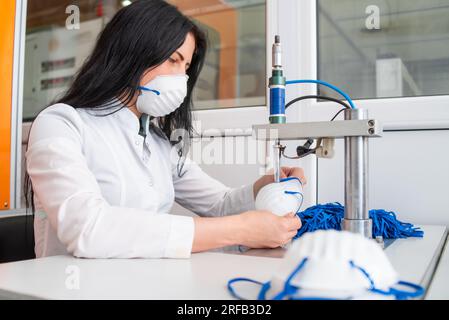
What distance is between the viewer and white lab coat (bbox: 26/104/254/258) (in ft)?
2.49

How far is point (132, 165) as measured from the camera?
1083mm

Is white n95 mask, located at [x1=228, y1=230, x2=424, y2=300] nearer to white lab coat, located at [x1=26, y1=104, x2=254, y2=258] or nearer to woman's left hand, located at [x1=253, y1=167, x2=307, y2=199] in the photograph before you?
white lab coat, located at [x1=26, y1=104, x2=254, y2=258]

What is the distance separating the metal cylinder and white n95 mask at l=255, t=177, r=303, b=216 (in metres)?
0.12

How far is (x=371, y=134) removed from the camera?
0.76 metres

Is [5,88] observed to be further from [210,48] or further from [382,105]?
[382,105]

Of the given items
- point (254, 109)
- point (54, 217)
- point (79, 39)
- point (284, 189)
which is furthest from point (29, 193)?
point (79, 39)

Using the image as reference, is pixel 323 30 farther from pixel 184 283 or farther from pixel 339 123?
pixel 184 283

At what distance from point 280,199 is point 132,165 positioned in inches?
16.0

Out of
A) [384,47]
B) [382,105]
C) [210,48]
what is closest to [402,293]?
[382,105]

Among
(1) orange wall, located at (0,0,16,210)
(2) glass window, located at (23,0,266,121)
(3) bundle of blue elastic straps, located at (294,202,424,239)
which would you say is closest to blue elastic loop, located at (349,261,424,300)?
(3) bundle of blue elastic straps, located at (294,202,424,239)

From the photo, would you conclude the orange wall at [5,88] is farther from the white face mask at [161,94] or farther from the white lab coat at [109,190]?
the white face mask at [161,94]

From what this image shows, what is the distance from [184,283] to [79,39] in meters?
2.02

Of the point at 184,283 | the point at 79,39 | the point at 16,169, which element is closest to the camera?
the point at 184,283

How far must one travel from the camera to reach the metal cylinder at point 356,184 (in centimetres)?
79
